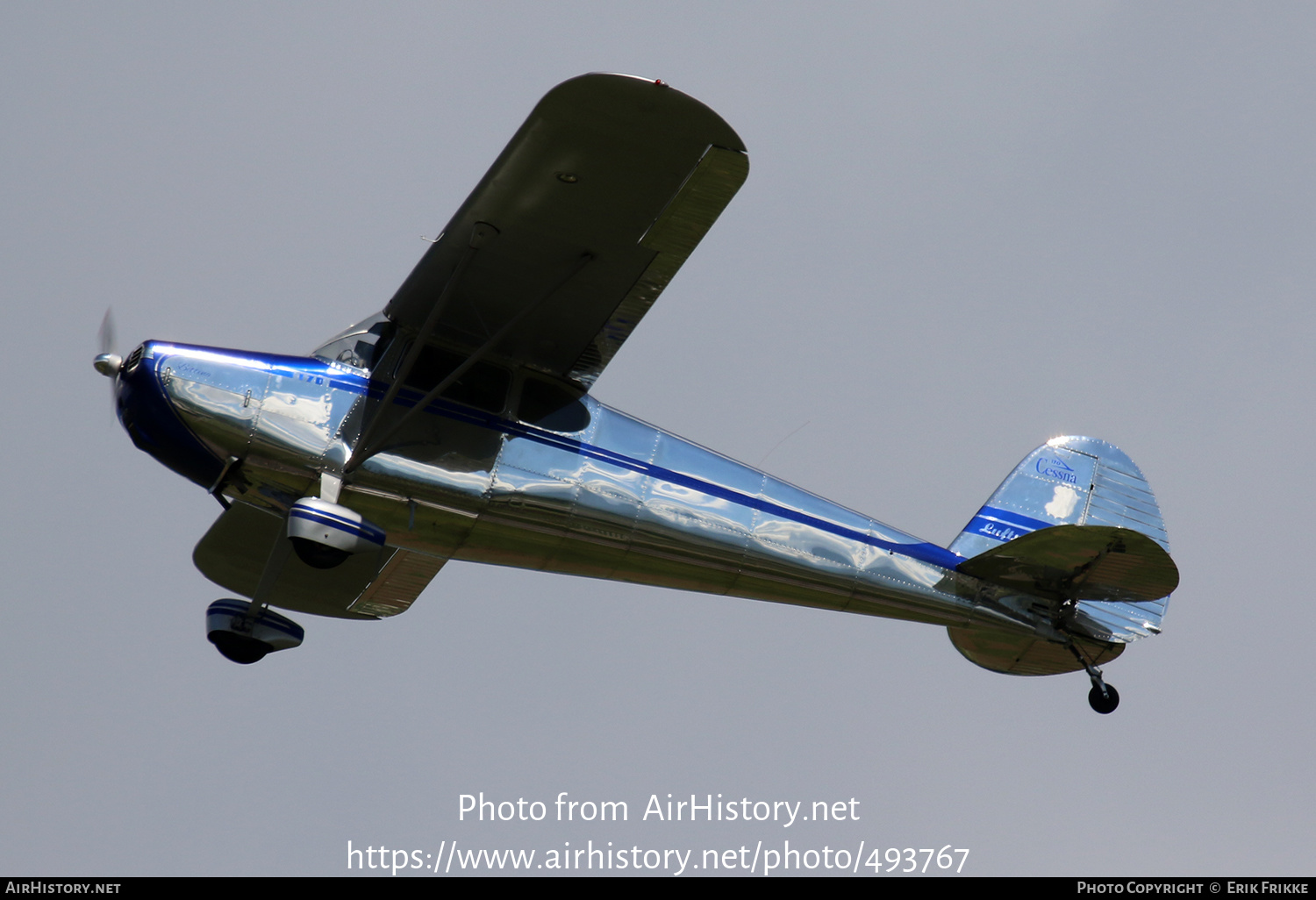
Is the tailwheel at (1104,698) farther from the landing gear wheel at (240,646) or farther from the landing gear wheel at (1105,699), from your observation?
the landing gear wheel at (240,646)

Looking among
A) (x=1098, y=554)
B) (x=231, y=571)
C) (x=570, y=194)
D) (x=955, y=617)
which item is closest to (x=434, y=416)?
(x=570, y=194)

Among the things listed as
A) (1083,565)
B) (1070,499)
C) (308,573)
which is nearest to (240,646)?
(308,573)

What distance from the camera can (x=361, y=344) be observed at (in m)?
9.33

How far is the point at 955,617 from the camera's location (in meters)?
10.4

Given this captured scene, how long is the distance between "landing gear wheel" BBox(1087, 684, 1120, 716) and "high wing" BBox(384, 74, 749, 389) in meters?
4.57

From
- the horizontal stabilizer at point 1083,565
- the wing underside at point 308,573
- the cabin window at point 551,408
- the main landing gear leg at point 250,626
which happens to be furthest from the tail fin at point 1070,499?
the main landing gear leg at point 250,626

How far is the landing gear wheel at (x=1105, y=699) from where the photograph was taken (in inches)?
412

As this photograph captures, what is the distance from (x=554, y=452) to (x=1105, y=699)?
471cm

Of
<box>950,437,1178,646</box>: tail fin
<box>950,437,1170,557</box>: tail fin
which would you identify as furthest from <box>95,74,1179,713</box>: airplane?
<box>950,437,1170,557</box>: tail fin

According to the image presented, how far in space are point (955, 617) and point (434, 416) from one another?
4228 mm

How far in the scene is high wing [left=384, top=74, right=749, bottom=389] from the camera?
7941 mm

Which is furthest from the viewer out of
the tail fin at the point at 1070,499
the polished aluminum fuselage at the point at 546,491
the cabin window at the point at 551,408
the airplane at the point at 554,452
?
the tail fin at the point at 1070,499

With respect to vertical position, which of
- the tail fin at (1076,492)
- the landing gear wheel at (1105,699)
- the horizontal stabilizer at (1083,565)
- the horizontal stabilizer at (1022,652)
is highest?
the tail fin at (1076,492)

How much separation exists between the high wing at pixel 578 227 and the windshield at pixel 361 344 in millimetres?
141
